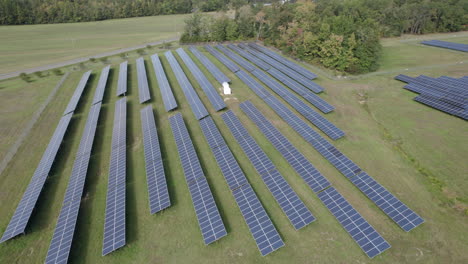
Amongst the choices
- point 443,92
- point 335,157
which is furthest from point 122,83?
point 443,92

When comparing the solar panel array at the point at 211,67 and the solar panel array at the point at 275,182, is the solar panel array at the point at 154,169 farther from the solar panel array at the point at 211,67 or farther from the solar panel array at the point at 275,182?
the solar panel array at the point at 211,67

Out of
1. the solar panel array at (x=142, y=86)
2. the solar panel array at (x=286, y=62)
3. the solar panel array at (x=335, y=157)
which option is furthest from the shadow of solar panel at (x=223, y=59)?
the solar panel array at (x=142, y=86)

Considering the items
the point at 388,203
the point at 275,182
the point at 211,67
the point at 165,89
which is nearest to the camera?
the point at 388,203

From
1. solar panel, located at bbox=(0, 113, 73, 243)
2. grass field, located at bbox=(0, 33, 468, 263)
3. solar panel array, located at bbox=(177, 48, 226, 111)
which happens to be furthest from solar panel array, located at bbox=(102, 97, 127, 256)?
solar panel array, located at bbox=(177, 48, 226, 111)

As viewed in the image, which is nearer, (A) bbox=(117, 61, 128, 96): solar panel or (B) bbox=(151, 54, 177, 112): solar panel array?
(B) bbox=(151, 54, 177, 112): solar panel array

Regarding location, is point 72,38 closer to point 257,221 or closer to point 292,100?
point 292,100

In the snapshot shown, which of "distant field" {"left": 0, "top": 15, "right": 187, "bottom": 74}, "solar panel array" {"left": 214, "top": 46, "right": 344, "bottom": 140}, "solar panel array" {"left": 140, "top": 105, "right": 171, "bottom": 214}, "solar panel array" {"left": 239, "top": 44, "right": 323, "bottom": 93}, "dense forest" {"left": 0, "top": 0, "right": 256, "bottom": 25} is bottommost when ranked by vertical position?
"solar panel array" {"left": 140, "top": 105, "right": 171, "bottom": 214}

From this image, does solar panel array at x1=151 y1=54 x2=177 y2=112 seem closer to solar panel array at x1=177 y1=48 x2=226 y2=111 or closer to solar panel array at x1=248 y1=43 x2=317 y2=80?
solar panel array at x1=177 y1=48 x2=226 y2=111

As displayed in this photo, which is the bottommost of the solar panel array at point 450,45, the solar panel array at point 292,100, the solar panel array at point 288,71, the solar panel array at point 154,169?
the solar panel array at point 154,169
